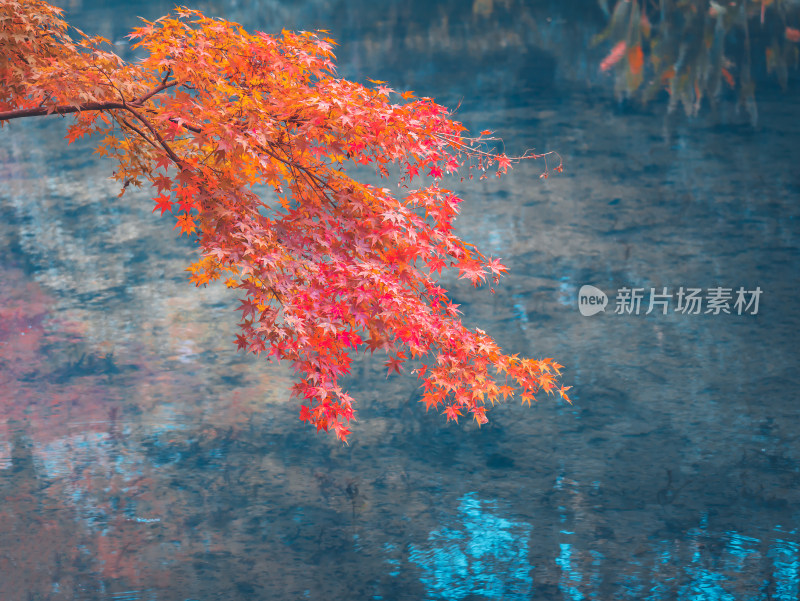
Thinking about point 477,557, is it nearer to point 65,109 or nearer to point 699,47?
point 65,109

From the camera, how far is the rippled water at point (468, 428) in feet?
17.1

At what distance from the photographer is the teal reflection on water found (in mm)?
5027

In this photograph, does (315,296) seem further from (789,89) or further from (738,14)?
(738,14)

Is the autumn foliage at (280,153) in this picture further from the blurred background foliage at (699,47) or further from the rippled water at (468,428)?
the blurred background foliage at (699,47)

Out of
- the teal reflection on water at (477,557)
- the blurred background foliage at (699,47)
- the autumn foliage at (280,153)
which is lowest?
the teal reflection on water at (477,557)

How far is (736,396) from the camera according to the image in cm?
684

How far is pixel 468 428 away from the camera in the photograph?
6715 mm

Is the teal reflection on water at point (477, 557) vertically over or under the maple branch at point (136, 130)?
under

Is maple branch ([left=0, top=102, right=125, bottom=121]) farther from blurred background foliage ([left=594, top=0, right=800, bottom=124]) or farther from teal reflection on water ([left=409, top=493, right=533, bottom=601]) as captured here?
blurred background foliage ([left=594, top=0, right=800, bottom=124])

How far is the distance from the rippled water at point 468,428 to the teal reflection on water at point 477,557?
0.07ft

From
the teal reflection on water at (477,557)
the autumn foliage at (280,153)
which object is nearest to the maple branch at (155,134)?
the autumn foliage at (280,153)

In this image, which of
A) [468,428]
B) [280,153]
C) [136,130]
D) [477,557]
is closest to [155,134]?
[136,130]

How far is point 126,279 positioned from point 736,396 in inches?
284

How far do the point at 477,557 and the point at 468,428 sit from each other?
1.58 meters
